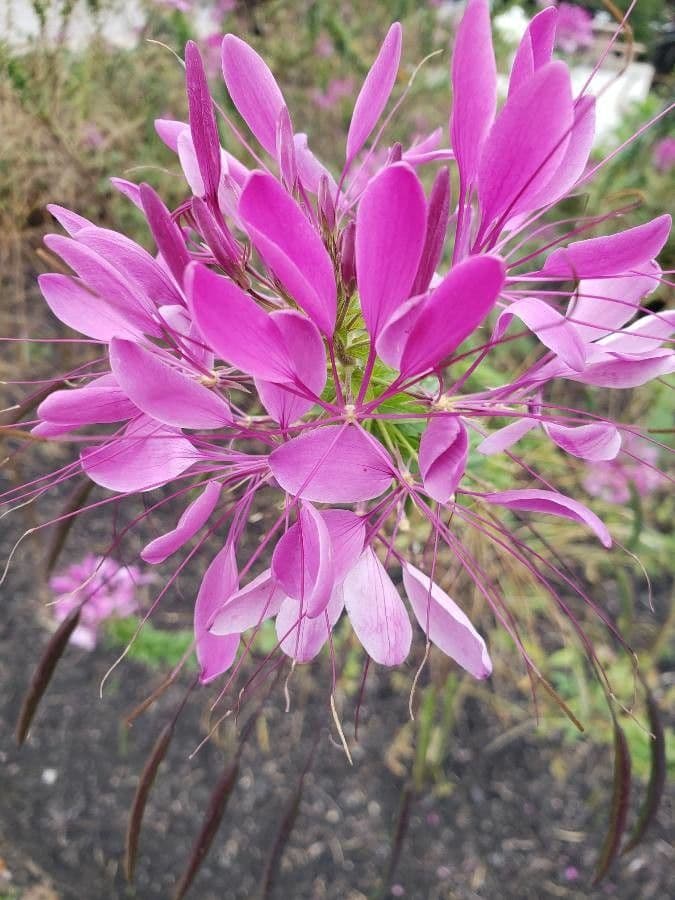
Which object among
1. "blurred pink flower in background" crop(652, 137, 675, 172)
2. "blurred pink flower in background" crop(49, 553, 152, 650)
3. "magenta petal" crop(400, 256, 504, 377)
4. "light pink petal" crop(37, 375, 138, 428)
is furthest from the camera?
"blurred pink flower in background" crop(652, 137, 675, 172)

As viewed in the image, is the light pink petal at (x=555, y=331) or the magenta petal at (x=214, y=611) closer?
the light pink petal at (x=555, y=331)

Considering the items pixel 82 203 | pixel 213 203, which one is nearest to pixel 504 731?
pixel 213 203

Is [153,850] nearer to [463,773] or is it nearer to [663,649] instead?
[463,773]

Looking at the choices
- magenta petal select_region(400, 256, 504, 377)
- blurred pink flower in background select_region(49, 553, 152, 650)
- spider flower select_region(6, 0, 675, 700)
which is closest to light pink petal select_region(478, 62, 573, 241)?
spider flower select_region(6, 0, 675, 700)

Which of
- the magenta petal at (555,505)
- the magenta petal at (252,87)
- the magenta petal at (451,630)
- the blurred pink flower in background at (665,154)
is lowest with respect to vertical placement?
the blurred pink flower in background at (665,154)

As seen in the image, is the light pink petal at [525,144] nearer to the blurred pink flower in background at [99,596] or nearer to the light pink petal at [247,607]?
the light pink petal at [247,607]

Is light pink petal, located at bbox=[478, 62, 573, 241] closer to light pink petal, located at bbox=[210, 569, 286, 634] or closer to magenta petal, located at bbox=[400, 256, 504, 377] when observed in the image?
magenta petal, located at bbox=[400, 256, 504, 377]

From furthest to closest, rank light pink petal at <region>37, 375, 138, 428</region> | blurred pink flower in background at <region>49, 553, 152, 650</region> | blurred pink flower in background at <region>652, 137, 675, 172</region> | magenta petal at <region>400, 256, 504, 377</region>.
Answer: blurred pink flower in background at <region>652, 137, 675, 172</region>, blurred pink flower in background at <region>49, 553, 152, 650</region>, light pink petal at <region>37, 375, 138, 428</region>, magenta petal at <region>400, 256, 504, 377</region>

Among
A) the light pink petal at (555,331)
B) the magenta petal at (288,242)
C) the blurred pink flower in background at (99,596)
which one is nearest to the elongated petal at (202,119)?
the magenta petal at (288,242)
